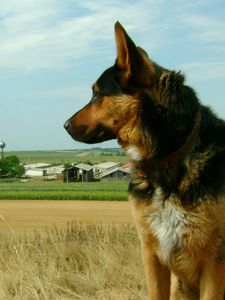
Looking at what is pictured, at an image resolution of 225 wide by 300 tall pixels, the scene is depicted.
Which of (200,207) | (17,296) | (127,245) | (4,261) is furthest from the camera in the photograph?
(127,245)

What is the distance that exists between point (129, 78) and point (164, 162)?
69 cm

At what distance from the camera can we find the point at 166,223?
4586 millimetres

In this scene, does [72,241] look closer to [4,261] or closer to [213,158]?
[4,261]

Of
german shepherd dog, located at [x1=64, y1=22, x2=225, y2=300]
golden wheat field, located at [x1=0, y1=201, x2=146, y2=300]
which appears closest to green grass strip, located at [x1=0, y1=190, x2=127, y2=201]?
golden wheat field, located at [x1=0, y1=201, x2=146, y2=300]

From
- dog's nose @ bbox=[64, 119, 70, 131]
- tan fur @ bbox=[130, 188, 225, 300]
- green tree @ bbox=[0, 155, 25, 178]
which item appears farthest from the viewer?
green tree @ bbox=[0, 155, 25, 178]

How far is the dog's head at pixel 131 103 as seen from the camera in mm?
4578

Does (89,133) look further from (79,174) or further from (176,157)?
(79,174)

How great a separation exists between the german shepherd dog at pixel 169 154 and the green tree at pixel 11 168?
79394mm

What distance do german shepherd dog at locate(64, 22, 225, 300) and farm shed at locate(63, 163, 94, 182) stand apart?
68156 mm

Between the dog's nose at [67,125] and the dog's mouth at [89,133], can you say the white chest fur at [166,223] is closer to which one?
the dog's mouth at [89,133]

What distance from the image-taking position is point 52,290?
263 inches

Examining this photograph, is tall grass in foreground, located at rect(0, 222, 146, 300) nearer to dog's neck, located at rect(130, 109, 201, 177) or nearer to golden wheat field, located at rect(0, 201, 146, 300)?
golden wheat field, located at rect(0, 201, 146, 300)

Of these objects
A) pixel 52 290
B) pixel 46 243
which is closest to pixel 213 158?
pixel 52 290

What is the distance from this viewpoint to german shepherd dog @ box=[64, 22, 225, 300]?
4.53 metres
